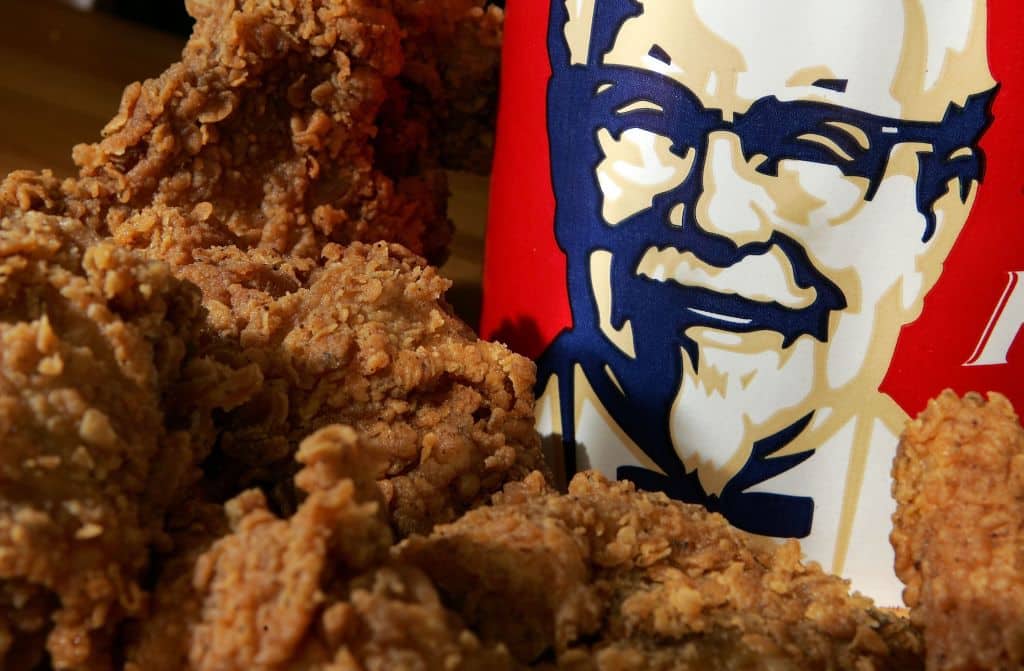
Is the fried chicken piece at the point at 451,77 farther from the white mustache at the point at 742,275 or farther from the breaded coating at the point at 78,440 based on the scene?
the breaded coating at the point at 78,440

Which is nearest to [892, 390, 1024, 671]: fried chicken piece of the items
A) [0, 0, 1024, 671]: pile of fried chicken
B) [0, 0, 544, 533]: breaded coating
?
[0, 0, 1024, 671]: pile of fried chicken

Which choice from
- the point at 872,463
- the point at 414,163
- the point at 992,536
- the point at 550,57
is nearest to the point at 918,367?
the point at 872,463

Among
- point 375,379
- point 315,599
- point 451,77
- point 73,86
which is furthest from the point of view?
point 73,86

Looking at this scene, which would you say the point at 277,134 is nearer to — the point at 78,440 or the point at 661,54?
the point at 661,54

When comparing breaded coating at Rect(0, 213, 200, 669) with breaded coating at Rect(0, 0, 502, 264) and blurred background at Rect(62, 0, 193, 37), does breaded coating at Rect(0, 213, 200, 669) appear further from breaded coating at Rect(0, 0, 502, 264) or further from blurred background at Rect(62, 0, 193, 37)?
blurred background at Rect(62, 0, 193, 37)

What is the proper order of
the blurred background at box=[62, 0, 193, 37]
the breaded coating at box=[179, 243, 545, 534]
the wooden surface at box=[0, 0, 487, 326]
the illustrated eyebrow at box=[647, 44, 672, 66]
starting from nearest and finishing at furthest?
1. the breaded coating at box=[179, 243, 545, 534]
2. the illustrated eyebrow at box=[647, 44, 672, 66]
3. the wooden surface at box=[0, 0, 487, 326]
4. the blurred background at box=[62, 0, 193, 37]

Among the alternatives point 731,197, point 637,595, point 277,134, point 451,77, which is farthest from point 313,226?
point 637,595

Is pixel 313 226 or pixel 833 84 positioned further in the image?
pixel 313 226

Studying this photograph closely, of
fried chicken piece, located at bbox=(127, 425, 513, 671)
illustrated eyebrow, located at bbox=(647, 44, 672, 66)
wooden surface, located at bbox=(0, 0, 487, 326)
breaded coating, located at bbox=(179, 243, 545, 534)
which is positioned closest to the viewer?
fried chicken piece, located at bbox=(127, 425, 513, 671)
